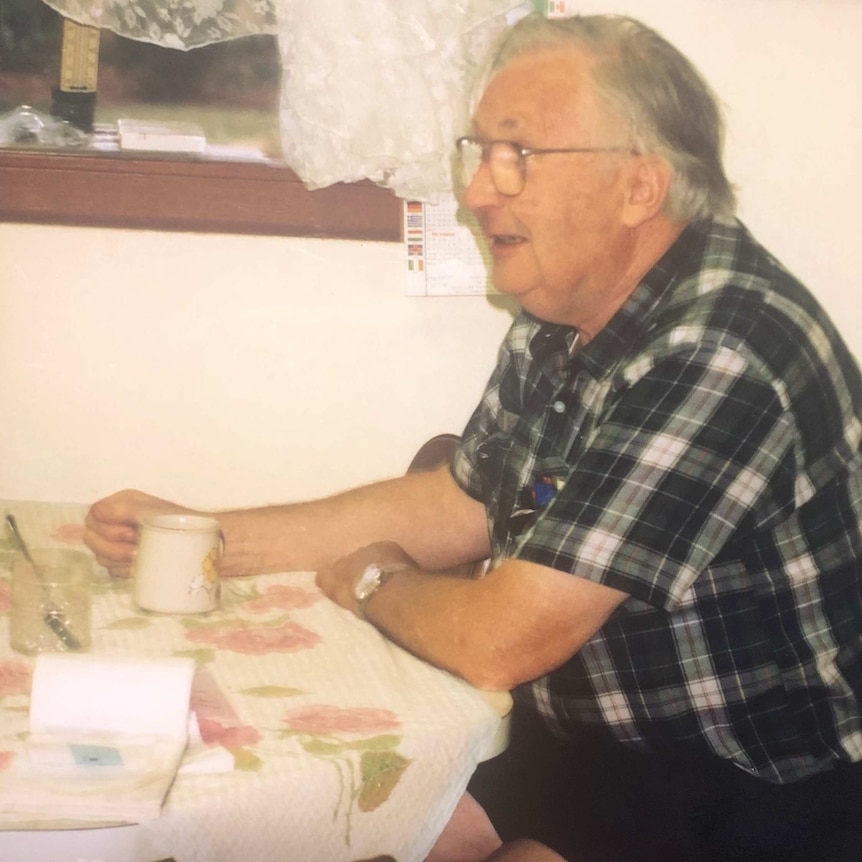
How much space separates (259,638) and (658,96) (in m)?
0.71

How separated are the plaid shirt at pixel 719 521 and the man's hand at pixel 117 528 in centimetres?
46

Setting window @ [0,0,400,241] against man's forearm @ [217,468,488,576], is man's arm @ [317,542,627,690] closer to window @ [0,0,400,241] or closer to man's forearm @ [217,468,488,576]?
man's forearm @ [217,468,488,576]

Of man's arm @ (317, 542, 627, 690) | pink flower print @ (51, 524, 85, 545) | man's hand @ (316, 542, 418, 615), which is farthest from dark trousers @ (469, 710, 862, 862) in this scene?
pink flower print @ (51, 524, 85, 545)

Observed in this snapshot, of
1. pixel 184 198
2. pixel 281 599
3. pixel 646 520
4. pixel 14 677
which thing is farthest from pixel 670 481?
pixel 184 198

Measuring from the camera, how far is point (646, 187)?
3.71 feet

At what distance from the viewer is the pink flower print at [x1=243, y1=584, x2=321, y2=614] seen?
3.65 feet

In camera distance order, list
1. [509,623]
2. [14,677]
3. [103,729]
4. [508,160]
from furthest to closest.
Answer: [508,160]
[509,623]
[14,677]
[103,729]

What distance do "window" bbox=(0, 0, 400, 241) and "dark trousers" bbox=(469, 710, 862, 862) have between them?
33.5 inches

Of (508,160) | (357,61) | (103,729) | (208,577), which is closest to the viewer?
(103,729)

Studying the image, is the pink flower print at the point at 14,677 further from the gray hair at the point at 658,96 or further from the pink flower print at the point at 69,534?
the gray hair at the point at 658,96

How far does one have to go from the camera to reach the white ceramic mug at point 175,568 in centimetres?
103

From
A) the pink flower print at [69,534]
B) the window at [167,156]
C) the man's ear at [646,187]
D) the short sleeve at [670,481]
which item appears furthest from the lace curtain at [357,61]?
the short sleeve at [670,481]

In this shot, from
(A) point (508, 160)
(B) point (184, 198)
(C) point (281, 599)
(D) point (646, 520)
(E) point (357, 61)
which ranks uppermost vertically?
(E) point (357, 61)

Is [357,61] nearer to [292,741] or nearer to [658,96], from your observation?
[658,96]
